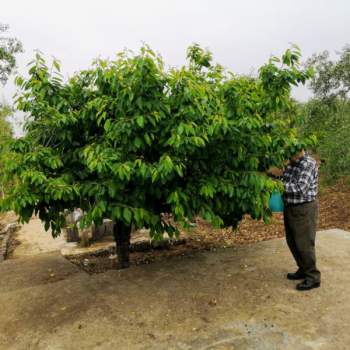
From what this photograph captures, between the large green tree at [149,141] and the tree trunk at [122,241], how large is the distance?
88cm

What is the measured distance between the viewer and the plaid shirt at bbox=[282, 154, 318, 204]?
4094 mm

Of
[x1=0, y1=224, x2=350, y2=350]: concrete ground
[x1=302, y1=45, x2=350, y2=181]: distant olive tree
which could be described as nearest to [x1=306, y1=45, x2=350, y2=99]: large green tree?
[x1=302, y1=45, x2=350, y2=181]: distant olive tree

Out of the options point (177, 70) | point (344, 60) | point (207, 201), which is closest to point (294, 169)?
point (207, 201)

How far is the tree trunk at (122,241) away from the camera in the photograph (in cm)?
494

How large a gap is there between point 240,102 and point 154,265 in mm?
2795

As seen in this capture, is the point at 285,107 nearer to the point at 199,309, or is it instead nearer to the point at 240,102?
the point at 240,102

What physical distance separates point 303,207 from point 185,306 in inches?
66.7

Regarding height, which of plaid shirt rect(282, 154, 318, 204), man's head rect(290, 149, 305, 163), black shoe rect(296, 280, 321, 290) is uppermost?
man's head rect(290, 149, 305, 163)

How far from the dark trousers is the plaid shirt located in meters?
0.08

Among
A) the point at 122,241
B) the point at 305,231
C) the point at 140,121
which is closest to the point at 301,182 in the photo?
the point at 305,231

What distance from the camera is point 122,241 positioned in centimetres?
514

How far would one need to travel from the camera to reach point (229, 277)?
471 cm

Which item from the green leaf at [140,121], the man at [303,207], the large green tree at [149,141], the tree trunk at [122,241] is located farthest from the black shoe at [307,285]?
the green leaf at [140,121]

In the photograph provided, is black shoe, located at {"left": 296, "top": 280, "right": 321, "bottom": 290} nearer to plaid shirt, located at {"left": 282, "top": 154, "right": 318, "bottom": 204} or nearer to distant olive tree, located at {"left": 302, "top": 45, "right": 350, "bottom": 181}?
plaid shirt, located at {"left": 282, "top": 154, "right": 318, "bottom": 204}
